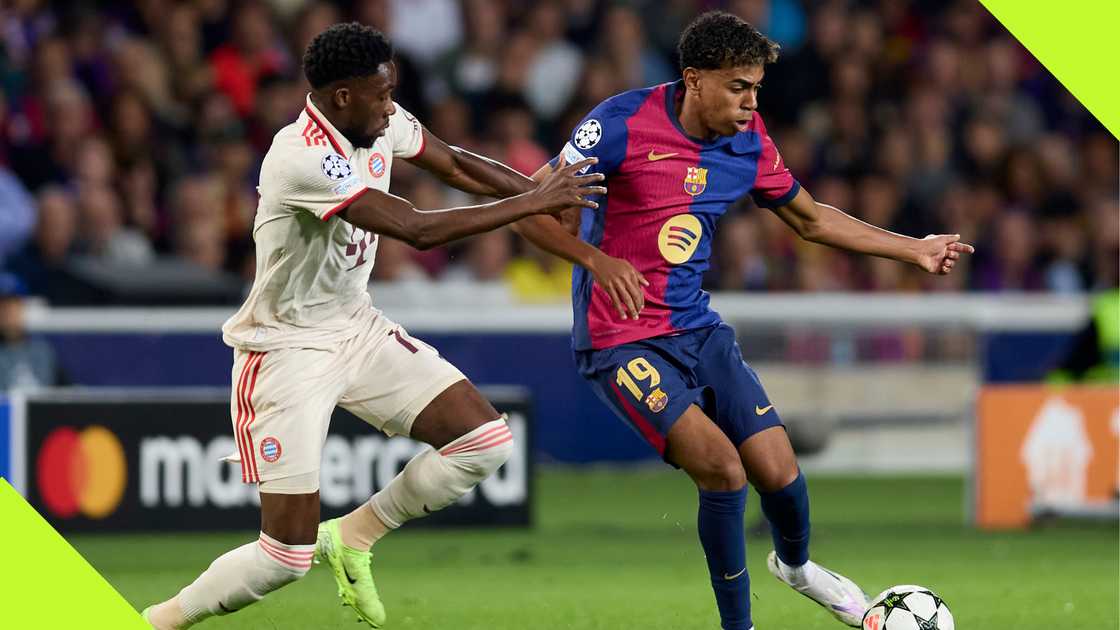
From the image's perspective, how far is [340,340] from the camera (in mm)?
6441

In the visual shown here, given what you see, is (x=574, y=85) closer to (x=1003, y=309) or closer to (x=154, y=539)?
(x=1003, y=309)

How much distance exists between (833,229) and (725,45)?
0.91 metres

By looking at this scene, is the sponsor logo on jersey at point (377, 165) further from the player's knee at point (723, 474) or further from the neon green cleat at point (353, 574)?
the player's knee at point (723, 474)

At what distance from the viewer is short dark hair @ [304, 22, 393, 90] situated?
19.8 feet

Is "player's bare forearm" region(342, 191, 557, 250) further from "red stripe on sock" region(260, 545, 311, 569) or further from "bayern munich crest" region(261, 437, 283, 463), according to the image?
"red stripe on sock" region(260, 545, 311, 569)

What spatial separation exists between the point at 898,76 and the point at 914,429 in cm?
369

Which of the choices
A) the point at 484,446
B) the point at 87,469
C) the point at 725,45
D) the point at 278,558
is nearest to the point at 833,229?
the point at 725,45

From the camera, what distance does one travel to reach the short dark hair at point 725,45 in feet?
20.6

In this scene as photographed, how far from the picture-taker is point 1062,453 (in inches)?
425

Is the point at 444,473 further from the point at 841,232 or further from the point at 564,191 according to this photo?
the point at 841,232

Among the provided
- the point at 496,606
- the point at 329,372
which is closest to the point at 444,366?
Answer: the point at 329,372

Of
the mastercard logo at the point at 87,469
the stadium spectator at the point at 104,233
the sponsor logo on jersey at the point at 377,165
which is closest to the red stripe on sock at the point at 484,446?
the sponsor logo on jersey at the point at 377,165

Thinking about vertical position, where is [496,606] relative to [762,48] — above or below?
below

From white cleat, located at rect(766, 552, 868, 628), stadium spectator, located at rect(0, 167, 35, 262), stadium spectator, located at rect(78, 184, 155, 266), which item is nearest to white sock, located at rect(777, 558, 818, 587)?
white cleat, located at rect(766, 552, 868, 628)
